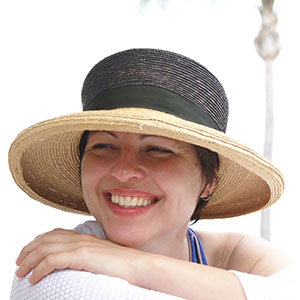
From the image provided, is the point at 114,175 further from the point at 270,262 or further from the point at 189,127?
the point at 270,262

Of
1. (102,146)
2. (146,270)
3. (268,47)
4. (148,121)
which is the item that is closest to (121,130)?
(148,121)

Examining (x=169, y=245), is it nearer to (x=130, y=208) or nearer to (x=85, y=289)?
(x=130, y=208)

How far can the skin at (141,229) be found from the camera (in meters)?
1.02

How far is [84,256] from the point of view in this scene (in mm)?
1028

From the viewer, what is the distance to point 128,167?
1216mm

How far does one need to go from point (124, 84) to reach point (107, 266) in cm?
54

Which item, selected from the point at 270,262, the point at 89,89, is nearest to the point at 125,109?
the point at 89,89

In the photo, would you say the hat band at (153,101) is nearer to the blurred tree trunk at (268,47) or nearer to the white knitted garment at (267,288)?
the white knitted garment at (267,288)

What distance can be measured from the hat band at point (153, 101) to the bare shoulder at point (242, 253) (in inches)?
22.3

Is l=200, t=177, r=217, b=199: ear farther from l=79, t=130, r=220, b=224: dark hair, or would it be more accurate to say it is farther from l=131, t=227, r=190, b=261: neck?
l=131, t=227, r=190, b=261: neck

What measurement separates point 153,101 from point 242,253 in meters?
0.80

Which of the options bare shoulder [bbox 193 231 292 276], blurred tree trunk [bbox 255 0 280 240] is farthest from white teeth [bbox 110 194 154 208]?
blurred tree trunk [bbox 255 0 280 240]

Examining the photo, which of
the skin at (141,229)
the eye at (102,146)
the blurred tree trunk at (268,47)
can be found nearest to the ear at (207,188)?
the skin at (141,229)

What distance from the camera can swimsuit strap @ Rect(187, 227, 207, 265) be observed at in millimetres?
1708
